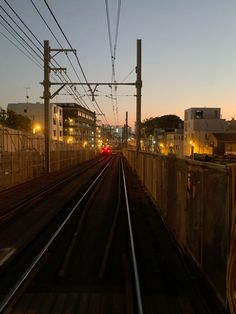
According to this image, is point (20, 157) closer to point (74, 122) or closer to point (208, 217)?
point (208, 217)

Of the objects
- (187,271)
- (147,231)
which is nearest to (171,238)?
(147,231)

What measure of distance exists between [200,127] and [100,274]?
102m

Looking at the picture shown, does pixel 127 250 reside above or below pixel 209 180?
below

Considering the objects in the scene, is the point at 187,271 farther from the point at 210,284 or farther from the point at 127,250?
the point at 127,250

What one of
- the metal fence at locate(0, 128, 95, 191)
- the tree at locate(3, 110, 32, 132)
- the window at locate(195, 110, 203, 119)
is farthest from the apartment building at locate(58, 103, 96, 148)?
the metal fence at locate(0, 128, 95, 191)

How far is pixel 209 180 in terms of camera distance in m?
7.68

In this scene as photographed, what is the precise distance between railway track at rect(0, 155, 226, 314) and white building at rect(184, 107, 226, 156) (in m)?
85.3

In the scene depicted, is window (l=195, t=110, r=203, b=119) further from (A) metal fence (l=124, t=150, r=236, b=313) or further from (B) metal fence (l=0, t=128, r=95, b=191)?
(A) metal fence (l=124, t=150, r=236, b=313)

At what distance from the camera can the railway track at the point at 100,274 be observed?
7.11 meters

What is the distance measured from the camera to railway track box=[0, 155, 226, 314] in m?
7.11

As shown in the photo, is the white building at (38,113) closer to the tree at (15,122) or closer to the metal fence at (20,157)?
the tree at (15,122)

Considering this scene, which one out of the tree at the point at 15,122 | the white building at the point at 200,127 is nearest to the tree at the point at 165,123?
the white building at the point at 200,127

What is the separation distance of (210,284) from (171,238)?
4.82 meters

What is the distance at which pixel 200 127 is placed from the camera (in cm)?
10912
